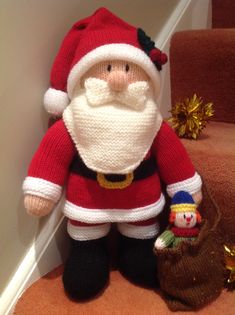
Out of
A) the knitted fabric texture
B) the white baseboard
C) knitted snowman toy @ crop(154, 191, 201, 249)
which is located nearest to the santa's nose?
the knitted fabric texture

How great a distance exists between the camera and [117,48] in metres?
0.69

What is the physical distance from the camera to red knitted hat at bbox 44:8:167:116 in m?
0.69

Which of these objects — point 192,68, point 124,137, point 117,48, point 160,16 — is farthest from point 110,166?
point 160,16

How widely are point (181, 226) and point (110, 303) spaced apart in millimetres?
214

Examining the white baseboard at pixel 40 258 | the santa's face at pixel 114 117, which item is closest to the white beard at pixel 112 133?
the santa's face at pixel 114 117

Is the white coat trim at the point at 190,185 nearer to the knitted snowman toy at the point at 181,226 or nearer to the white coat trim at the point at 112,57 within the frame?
the knitted snowman toy at the point at 181,226

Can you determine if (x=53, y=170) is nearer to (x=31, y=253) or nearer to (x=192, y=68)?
(x=31, y=253)

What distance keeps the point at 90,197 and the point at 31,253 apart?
0.69 ft

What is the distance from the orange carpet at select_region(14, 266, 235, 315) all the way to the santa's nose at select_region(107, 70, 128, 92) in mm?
412

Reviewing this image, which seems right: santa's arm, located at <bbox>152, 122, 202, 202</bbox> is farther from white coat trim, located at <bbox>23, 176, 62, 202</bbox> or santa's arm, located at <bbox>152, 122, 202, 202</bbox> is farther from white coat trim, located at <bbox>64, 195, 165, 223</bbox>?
white coat trim, located at <bbox>23, 176, 62, 202</bbox>

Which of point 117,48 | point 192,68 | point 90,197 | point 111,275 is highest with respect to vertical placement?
point 117,48

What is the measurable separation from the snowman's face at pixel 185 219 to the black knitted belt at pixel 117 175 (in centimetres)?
11

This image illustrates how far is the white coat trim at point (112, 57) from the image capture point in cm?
68

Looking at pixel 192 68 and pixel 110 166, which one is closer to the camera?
pixel 110 166
